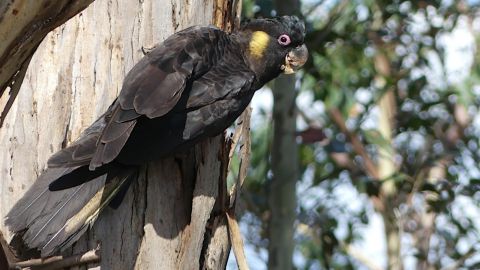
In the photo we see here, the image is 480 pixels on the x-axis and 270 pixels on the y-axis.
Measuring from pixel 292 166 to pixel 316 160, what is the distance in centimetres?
140

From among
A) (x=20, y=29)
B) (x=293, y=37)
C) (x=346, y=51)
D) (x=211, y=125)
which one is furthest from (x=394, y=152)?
(x=20, y=29)

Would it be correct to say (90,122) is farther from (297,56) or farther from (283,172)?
(283,172)

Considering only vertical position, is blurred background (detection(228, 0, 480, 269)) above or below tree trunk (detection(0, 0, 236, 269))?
below

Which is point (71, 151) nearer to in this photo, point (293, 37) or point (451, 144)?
point (293, 37)

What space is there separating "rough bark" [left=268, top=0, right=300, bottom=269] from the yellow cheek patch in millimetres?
1478

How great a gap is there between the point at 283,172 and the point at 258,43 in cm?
160

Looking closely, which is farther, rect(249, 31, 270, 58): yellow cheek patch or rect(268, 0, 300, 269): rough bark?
rect(268, 0, 300, 269): rough bark

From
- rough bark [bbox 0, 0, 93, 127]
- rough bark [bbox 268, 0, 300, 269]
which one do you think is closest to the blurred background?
rough bark [bbox 268, 0, 300, 269]

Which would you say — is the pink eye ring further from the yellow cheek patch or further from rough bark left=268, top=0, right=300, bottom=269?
rough bark left=268, top=0, right=300, bottom=269

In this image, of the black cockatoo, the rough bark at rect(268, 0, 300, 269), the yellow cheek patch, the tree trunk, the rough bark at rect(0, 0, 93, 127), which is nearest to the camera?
the rough bark at rect(0, 0, 93, 127)

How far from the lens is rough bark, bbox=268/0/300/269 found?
399cm

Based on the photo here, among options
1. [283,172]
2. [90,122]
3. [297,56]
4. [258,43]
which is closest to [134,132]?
[90,122]

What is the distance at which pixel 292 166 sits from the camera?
160 inches

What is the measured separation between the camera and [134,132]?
2.21 m
